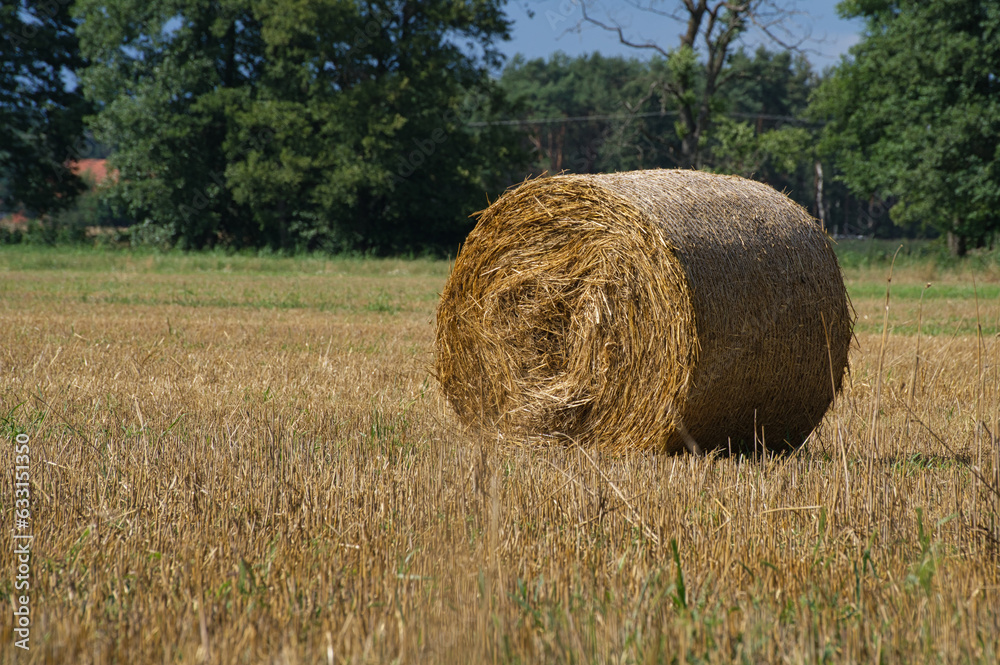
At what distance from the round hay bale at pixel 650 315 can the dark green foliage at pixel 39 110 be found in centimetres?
3616

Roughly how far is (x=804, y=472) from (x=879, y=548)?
1.15 m

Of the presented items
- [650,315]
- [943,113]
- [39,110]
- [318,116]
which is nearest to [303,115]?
[318,116]

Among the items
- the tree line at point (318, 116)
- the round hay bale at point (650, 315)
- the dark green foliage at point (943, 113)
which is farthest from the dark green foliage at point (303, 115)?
the round hay bale at point (650, 315)

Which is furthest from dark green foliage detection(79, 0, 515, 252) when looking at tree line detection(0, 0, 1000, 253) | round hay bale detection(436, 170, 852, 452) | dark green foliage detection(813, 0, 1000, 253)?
round hay bale detection(436, 170, 852, 452)

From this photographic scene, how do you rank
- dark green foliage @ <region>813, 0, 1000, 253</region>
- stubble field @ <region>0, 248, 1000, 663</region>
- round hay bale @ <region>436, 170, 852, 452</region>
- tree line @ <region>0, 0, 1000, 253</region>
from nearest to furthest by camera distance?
stubble field @ <region>0, 248, 1000, 663</region>, round hay bale @ <region>436, 170, 852, 452</region>, dark green foliage @ <region>813, 0, 1000, 253</region>, tree line @ <region>0, 0, 1000, 253</region>

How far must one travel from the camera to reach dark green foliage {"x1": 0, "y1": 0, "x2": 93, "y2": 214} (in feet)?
116

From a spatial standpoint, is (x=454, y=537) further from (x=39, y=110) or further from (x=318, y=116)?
(x=39, y=110)

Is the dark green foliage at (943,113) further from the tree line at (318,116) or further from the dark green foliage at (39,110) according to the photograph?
the dark green foliage at (39,110)

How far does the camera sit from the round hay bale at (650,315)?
4805 mm

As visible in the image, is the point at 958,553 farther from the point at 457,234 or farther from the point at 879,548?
the point at 457,234

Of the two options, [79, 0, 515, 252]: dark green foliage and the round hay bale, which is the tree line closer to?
[79, 0, 515, 252]: dark green foliage

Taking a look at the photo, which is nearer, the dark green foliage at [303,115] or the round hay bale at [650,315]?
the round hay bale at [650,315]

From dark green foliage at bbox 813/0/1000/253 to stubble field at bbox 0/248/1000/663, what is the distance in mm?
23527

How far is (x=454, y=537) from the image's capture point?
3119mm
